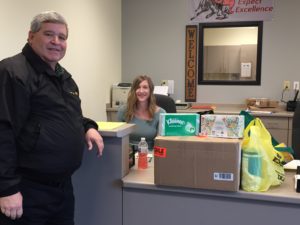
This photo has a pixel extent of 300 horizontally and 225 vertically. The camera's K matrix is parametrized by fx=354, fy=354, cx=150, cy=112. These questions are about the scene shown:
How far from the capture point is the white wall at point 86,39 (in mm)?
2705

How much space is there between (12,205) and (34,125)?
0.31m

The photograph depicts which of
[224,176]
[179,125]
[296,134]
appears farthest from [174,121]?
[296,134]

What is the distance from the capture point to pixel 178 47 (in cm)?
469

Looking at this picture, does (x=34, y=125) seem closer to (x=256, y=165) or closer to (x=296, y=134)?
(x=256, y=165)

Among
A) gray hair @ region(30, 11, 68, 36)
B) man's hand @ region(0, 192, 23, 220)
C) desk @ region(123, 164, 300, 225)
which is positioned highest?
gray hair @ region(30, 11, 68, 36)

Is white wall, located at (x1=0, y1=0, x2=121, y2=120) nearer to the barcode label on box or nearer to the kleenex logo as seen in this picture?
the kleenex logo

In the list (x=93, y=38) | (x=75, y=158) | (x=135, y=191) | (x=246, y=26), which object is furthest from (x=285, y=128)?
(x=75, y=158)

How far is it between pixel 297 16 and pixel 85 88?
2689 mm

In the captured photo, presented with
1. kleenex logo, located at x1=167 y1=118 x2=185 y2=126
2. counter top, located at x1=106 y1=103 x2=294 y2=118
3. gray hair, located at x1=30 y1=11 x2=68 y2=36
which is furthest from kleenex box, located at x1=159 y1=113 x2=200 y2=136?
counter top, located at x1=106 y1=103 x2=294 y2=118

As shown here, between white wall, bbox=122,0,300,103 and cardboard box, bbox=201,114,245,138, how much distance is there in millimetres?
2924

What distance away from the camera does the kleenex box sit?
179cm

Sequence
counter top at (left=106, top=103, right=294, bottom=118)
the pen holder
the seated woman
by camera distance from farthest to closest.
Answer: the pen holder → counter top at (left=106, top=103, right=294, bottom=118) → the seated woman

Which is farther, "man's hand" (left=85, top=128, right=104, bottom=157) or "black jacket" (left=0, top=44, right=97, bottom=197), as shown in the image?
"man's hand" (left=85, top=128, right=104, bottom=157)

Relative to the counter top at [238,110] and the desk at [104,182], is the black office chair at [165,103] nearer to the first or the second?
the counter top at [238,110]
